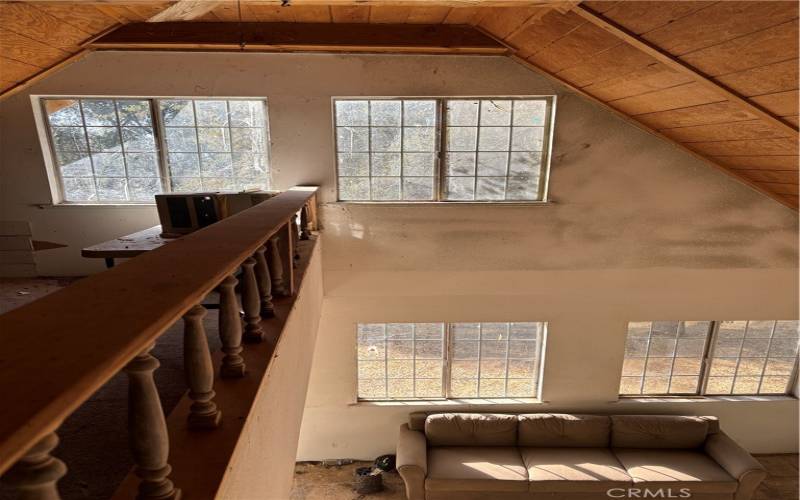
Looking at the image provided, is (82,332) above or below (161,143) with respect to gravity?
below

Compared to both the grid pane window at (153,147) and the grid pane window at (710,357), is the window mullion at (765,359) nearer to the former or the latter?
the grid pane window at (710,357)

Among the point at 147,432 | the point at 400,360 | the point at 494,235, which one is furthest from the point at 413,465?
the point at 147,432

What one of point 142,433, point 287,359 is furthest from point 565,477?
point 142,433

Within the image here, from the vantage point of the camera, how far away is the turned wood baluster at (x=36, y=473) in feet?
1.46

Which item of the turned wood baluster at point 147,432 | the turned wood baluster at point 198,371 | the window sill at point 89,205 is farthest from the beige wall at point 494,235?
the turned wood baluster at point 147,432

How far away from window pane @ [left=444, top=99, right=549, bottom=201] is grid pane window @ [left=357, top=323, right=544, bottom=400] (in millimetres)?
1476

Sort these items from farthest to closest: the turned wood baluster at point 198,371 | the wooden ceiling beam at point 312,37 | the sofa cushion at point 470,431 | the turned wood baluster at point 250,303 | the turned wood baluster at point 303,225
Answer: the sofa cushion at point 470,431 → the wooden ceiling beam at point 312,37 → the turned wood baluster at point 303,225 → the turned wood baluster at point 250,303 → the turned wood baluster at point 198,371

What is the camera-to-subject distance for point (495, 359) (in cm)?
443

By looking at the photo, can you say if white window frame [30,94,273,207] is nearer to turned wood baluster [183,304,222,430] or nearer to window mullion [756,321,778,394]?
turned wood baluster [183,304,222,430]

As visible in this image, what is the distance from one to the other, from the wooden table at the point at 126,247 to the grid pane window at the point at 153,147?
955 mm

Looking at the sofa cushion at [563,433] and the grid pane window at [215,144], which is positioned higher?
the grid pane window at [215,144]

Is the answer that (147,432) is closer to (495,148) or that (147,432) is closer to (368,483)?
(495,148)

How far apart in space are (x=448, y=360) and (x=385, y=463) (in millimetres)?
1274

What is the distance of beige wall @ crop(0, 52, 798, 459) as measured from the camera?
11.0 ft
